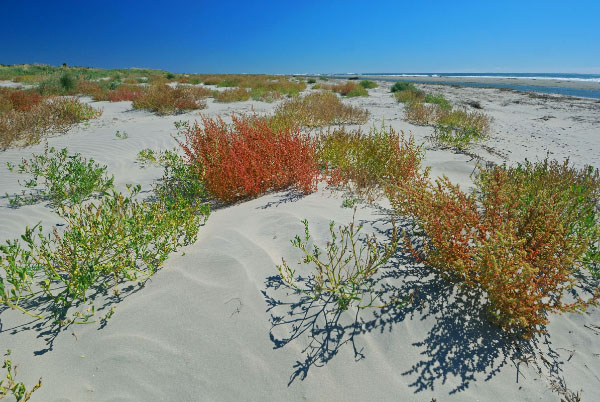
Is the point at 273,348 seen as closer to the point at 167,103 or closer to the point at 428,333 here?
the point at 428,333

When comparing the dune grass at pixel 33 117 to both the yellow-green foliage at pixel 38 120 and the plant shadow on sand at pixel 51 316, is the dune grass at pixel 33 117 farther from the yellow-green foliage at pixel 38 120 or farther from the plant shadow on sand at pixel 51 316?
the plant shadow on sand at pixel 51 316

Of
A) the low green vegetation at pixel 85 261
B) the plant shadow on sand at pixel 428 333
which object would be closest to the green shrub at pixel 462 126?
the plant shadow on sand at pixel 428 333

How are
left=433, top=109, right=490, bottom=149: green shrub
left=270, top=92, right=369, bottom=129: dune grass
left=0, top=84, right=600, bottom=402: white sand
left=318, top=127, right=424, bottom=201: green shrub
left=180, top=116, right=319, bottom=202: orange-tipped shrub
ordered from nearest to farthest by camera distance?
left=0, top=84, right=600, bottom=402: white sand
left=180, top=116, right=319, bottom=202: orange-tipped shrub
left=318, top=127, right=424, bottom=201: green shrub
left=433, top=109, right=490, bottom=149: green shrub
left=270, top=92, right=369, bottom=129: dune grass

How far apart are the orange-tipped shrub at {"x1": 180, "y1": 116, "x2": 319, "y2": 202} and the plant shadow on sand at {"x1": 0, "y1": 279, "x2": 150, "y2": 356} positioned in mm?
1639

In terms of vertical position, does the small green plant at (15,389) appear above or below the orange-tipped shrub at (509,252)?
below

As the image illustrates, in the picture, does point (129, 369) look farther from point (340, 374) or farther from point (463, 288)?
point (463, 288)

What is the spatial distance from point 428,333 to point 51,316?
7.97 feet

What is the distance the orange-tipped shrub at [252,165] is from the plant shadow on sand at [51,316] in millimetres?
1639

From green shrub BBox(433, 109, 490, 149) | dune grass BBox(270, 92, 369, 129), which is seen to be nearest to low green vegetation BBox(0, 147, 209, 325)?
dune grass BBox(270, 92, 369, 129)

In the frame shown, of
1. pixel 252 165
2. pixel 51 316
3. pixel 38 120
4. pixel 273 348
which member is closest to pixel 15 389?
pixel 51 316

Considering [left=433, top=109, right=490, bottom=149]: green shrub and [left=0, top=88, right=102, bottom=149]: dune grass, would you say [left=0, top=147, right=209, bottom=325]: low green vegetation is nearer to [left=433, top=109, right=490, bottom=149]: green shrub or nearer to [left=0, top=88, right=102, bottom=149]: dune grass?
[left=0, top=88, right=102, bottom=149]: dune grass

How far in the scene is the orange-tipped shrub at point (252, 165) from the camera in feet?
11.5

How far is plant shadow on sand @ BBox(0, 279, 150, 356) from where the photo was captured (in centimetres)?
182

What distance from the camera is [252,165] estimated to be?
3.57m
